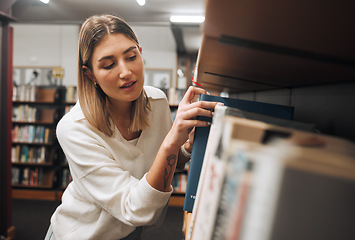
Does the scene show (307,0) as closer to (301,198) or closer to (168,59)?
(301,198)

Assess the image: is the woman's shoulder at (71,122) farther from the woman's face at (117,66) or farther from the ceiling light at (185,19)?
the ceiling light at (185,19)

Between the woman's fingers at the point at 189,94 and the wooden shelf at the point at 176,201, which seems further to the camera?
the wooden shelf at the point at 176,201

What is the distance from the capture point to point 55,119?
425 cm

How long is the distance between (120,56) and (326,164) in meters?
0.89

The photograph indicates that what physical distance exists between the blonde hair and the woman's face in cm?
3

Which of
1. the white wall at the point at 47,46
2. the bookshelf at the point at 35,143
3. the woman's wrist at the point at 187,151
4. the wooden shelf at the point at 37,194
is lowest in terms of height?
the wooden shelf at the point at 37,194

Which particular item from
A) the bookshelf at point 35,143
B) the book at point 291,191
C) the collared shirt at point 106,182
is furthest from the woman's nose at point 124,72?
the bookshelf at point 35,143

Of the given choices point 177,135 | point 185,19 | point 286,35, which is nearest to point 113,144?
point 177,135

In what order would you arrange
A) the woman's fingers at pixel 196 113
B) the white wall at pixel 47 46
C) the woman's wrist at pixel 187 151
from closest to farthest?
the woman's fingers at pixel 196 113, the woman's wrist at pixel 187 151, the white wall at pixel 47 46

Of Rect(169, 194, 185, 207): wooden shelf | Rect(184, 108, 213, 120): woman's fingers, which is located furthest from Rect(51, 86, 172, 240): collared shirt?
Rect(169, 194, 185, 207): wooden shelf

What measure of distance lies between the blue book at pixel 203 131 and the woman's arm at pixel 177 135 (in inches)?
1.2

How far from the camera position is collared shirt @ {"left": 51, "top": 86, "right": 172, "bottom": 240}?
0.81 metres

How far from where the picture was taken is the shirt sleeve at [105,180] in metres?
0.79

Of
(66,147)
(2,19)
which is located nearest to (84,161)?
(66,147)
